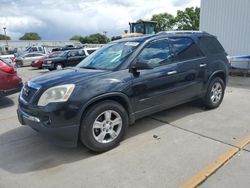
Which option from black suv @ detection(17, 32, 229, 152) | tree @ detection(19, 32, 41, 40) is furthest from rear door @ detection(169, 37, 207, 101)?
tree @ detection(19, 32, 41, 40)

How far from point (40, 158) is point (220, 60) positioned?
4351mm

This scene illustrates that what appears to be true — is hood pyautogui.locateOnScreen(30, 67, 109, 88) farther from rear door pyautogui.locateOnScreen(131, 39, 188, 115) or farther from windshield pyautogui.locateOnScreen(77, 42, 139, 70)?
rear door pyautogui.locateOnScreen(131, 39, 188, 115)

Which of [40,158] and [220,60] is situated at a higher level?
[220,60]

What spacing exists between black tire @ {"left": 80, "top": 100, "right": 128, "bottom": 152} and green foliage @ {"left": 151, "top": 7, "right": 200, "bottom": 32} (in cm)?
5141

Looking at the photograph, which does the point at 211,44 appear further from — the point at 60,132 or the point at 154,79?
the point at 60,132

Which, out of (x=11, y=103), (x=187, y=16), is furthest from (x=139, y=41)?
(x=187, y=16)

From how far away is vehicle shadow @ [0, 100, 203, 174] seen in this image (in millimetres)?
3564

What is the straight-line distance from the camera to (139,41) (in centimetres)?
447

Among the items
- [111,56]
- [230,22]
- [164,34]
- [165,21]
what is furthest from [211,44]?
[165,21]

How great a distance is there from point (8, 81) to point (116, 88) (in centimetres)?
423

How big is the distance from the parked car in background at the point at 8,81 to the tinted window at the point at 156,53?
13.9 feet

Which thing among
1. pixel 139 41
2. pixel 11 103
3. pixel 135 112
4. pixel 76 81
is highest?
pixel 139 41

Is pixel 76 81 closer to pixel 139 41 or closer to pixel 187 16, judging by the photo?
pixel 139 41

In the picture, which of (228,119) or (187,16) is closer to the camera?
(228,119)
